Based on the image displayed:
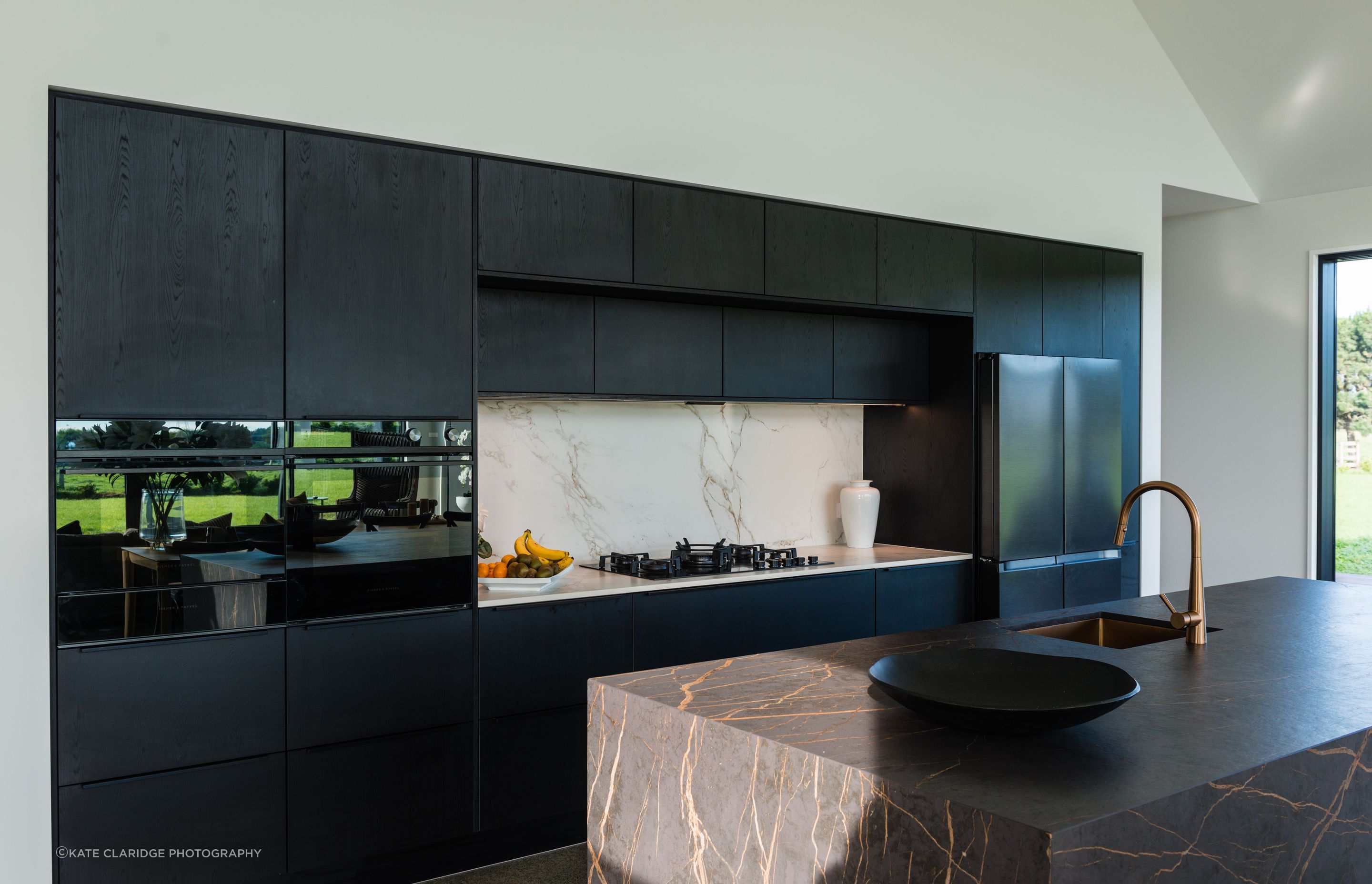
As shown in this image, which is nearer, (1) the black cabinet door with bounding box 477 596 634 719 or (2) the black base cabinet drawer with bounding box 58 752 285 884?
(2) the black base cabinet drawer with bounding box 58 752 285 884

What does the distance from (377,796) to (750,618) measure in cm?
150

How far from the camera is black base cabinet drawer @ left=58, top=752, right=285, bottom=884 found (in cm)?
261

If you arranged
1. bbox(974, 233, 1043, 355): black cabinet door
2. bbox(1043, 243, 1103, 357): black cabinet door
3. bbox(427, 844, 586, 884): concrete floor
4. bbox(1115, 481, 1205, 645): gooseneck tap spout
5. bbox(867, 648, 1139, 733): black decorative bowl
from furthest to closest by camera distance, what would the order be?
bbox(1043, 243, 1103, 357): black cabinet door < bbox(974, 233, 1043, 355): black cabinet door < bbox(427, 844, 586, 884): concrete floor < bbox(1115, 481, 1205, 645): gooseneck tap spout < bbox(867, 648, 1139, 733): black decorative bowl

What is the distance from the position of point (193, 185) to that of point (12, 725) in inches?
59.4

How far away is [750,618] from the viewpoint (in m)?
3.82

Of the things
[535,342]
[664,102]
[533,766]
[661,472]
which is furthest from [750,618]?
[664,102]

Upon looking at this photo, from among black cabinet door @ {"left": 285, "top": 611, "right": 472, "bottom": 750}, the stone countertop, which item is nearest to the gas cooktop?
the stone countertop

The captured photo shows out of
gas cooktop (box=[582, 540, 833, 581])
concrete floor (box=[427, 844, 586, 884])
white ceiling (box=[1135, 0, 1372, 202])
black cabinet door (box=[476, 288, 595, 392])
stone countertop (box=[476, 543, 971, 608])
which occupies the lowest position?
concrete floor (box=[427, 844, 586, 884])

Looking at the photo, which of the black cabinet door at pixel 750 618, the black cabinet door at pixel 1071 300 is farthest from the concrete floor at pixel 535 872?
the black cabinet door at pixel 1071 300

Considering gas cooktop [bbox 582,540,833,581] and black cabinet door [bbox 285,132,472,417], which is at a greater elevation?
black cabinet door [bbox 285,132,472,417]

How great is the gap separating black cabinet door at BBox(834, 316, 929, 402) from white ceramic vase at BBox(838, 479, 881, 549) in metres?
0.45

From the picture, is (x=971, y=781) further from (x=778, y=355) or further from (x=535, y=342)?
(x=778, y=355)

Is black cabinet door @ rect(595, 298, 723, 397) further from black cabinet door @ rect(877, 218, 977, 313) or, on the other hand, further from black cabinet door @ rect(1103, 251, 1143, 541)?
black cabinet door @ rect(1103, 251, 1143, 541)

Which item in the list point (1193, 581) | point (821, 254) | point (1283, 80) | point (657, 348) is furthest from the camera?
point (1283, 80)
